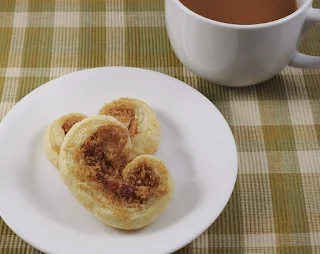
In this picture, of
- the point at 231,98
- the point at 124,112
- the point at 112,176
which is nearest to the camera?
the point at 112,176

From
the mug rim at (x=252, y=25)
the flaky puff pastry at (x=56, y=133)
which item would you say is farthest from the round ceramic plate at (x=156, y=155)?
the mug rim at (x=252, y=25)

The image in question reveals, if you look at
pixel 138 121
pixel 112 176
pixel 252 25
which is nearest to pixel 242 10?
pixel 252 25

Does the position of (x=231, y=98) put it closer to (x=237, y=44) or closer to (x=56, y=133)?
(x=237, y=44)

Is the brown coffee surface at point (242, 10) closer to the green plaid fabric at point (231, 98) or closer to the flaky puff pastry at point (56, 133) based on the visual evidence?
the green plaid fabric at point (231, 98)

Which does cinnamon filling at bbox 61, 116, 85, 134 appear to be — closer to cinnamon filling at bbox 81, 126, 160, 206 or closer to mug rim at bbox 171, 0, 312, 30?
cinnamon filling at bbox 81, 126, 160, 206

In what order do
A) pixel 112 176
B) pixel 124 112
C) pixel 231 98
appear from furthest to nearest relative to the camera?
pixel 231 98
pixel 124 112
pixel 112 176

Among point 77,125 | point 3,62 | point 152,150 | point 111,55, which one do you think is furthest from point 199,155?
point 3,62

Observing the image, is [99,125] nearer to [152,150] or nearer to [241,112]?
[152,150]
